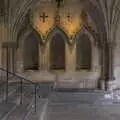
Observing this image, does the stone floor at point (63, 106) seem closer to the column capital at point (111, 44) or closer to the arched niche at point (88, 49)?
the arched niche at point (88, 49)

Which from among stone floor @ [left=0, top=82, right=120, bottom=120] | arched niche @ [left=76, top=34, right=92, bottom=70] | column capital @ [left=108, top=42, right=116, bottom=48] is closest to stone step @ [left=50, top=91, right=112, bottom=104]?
stone floor @ [left=0, top=82, right=120, bottom=120]

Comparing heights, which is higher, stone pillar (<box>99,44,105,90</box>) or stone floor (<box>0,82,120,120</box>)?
stone pillar (<box>99,44,105,90</box>)

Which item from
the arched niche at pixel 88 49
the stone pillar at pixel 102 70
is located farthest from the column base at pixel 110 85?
the arched niche at pixel 88 49

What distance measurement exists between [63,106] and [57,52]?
3.59 metres

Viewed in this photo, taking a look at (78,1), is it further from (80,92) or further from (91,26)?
(80,92)

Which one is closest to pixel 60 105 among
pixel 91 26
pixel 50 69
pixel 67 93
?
pixel 67 93

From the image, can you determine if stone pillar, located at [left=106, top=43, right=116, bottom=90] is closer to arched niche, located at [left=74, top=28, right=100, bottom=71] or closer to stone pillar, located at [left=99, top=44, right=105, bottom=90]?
stone pillar, located at [left=99, top=44, right=105, bottom=90]

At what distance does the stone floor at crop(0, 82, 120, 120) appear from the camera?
888 cm

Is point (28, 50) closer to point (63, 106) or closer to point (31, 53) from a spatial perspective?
point (31, 53)

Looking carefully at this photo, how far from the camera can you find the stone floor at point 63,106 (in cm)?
888

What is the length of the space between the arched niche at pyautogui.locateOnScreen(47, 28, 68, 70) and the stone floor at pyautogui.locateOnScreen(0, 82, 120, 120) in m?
1.79

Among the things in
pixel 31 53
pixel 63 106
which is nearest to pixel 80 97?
pixel 63 106

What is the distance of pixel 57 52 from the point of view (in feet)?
55.1

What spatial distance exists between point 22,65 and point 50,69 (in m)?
1.36
